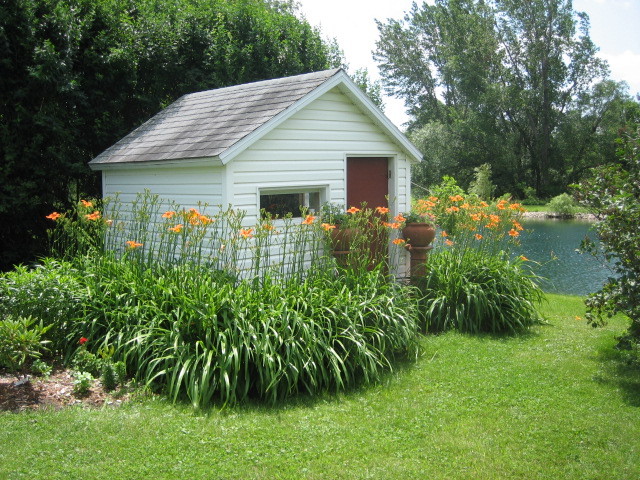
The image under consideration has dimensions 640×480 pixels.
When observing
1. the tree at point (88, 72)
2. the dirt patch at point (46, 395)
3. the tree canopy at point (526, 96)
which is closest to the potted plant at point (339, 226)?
Result: the dirt patch at point (46, 395)

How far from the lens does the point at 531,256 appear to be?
1816 centimetres

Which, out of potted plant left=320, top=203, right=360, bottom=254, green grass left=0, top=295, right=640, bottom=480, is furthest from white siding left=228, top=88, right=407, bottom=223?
green grass left=0, top=295, right=640, bottom=480

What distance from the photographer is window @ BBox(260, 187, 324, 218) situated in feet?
24.7

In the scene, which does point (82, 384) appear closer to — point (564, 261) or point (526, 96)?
point (564, 261)

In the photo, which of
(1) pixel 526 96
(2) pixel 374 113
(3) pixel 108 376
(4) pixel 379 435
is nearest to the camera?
(4) pixel 379 435

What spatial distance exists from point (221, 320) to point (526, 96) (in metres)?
39.1

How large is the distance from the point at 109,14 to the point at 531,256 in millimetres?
13324

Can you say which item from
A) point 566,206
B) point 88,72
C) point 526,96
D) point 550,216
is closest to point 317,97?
point 88,72

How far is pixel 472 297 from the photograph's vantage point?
25.3 feet

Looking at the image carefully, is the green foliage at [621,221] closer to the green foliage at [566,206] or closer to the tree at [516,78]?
the green foliage at [566,206]

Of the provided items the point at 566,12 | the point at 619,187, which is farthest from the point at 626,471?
the point at 566,12

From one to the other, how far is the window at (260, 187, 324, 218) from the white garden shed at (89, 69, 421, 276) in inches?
0.6

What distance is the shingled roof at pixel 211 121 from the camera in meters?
7.23

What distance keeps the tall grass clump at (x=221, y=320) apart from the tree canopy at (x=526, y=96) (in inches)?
1418
